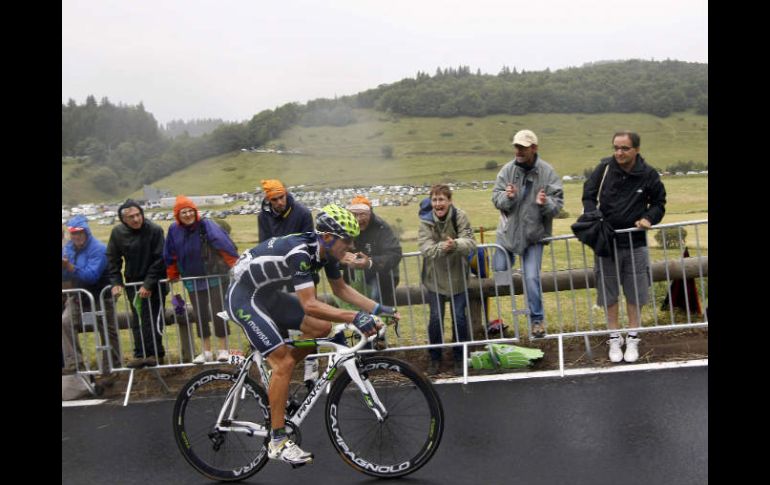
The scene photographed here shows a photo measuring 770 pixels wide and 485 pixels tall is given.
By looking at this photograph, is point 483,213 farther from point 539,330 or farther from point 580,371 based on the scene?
point 580,371

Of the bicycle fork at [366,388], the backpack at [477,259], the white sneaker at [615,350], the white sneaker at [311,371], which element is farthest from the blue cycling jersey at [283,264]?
the white sneaker at [615,350]

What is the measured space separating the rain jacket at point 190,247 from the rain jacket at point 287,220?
0.56 meters

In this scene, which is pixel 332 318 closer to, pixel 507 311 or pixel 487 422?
pixel 487 422

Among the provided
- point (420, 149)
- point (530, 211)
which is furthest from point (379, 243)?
point (420, 149)

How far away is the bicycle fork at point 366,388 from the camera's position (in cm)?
505

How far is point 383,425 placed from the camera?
16.8 ft

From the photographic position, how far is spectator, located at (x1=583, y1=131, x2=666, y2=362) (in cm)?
683

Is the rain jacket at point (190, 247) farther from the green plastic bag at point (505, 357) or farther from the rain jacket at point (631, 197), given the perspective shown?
the rain jacket at point (631, 197)

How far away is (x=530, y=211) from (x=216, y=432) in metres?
3.42

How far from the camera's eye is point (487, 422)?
5.99 m

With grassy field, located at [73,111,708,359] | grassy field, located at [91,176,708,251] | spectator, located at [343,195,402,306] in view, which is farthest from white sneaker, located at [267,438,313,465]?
grassy field, located at [73,111,708,359]

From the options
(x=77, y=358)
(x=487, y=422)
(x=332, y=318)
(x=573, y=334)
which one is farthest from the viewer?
(x=77, y=358)
